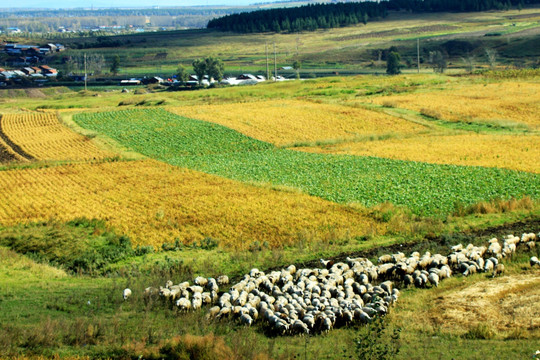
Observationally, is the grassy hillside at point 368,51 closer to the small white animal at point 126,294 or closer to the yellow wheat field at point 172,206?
the yellow wheat field at point 172,206

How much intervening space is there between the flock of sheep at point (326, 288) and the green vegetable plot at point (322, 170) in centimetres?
860

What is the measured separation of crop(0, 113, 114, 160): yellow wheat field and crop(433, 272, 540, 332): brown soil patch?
37.6 m

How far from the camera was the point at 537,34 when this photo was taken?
151 metres

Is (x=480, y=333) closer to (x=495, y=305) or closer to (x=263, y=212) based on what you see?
(x=495, y=305)

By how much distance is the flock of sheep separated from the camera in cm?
1886

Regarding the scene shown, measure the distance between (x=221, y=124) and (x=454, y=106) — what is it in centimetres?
2543

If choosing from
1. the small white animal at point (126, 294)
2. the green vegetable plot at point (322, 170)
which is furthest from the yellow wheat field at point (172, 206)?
the small white animal at point (126, 294)

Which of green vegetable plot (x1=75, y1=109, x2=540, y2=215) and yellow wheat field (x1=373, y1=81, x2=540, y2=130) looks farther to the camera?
yellow wheat field (x1=373, y1=81, x2=540, y2=130)

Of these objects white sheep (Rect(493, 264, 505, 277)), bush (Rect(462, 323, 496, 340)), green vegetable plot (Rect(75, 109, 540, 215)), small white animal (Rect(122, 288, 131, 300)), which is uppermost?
small white animal (Rect(122, 288, 131, 300))

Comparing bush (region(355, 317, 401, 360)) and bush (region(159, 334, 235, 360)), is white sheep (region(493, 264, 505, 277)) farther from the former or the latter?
bush (region(159, 334, 235, 360))

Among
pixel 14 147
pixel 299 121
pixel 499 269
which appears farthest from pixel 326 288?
pixel 299 121

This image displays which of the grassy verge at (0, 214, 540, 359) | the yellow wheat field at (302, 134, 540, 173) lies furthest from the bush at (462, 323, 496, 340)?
the yellow wheat field at (302, 134, 540, 173)

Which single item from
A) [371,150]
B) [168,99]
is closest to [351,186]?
[371,150]

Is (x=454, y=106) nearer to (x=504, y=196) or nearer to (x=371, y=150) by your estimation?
(x=371, y=150)
